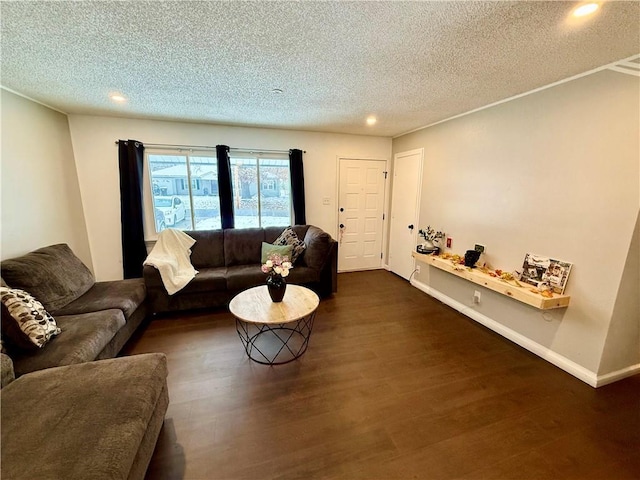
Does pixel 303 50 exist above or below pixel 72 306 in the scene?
above

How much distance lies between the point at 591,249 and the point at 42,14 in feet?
12.7

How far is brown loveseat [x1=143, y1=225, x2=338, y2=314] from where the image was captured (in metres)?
3.06

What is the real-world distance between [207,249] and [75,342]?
77.7 inches

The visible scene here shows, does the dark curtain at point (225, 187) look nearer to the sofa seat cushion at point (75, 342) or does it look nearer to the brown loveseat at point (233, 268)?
the brown loveseat at point (233, 268)

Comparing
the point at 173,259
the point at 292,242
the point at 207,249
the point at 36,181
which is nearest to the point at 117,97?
the point at 36,181

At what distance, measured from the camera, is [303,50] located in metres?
1.71

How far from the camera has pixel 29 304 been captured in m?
1.75

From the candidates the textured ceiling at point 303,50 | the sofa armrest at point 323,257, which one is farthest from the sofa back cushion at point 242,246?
the textured ceiling at point 303,50

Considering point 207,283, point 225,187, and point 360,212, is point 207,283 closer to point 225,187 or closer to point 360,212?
point 225,187

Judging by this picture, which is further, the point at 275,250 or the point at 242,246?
the point at 242,246

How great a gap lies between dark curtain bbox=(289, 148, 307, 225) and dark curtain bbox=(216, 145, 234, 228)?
3.13ft

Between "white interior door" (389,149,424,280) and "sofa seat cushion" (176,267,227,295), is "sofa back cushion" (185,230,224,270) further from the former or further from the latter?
"white interior door" (389,149,424,280)

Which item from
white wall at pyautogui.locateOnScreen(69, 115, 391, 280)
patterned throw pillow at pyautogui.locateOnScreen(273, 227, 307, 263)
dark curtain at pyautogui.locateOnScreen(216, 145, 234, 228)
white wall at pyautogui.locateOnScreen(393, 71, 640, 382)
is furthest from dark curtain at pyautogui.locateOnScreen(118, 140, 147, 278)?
white wall at pyautogui.locateOnScreen(393, 71, 640, 382)

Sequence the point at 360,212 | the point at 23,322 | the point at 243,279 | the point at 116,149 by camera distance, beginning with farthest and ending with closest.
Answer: the point at 360,212 → the point at 116,149 → the point at 243,279 → the point at 23,322
